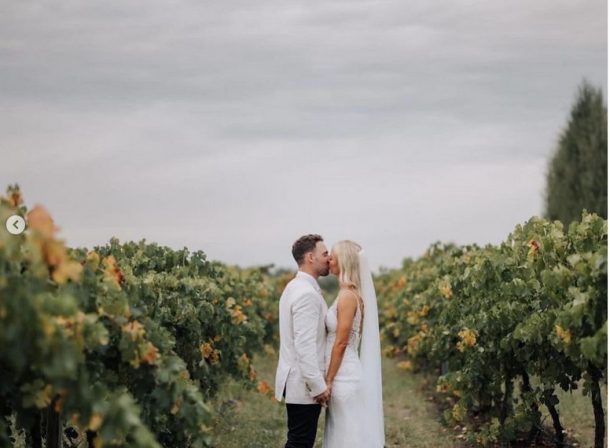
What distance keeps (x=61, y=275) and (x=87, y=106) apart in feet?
19.6

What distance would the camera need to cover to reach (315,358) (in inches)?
260

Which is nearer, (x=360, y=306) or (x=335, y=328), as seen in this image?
(x=335, y=328)

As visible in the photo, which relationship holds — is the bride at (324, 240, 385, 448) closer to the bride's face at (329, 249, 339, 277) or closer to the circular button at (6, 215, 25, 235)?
the bride's face at (329, 249, 339, 277)

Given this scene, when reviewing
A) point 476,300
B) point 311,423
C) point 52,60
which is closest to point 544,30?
point 476,300

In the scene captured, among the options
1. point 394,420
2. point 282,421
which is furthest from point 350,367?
point 394,420

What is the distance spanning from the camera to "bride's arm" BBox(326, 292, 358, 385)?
6816 mm

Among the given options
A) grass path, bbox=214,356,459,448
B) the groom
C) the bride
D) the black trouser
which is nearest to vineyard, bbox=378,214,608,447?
grass path, bbox=214,356,459,448

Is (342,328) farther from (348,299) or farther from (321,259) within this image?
(321,259)

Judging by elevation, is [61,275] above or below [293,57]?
below

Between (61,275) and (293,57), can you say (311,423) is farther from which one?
(293,57)

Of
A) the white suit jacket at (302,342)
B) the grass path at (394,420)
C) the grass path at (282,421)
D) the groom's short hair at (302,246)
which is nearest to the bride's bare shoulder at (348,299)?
the white suit jacket at (302,342)

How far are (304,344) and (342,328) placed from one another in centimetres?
35

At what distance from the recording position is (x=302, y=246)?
6914 millimetres

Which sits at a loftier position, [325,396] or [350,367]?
[350,367]
